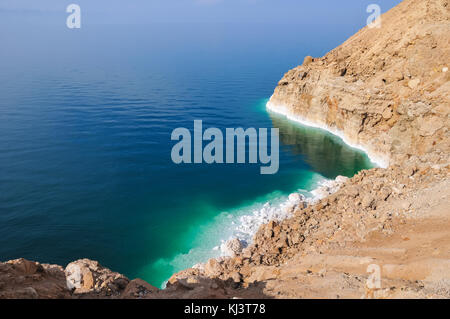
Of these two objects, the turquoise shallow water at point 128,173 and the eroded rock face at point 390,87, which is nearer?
the turquoise shallow water at point 128,173

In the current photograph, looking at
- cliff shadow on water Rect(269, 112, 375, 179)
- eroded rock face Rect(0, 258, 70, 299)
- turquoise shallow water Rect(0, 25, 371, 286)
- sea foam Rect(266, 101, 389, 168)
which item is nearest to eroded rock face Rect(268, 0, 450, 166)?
sea foam Rect(266, 101, 389, 168)

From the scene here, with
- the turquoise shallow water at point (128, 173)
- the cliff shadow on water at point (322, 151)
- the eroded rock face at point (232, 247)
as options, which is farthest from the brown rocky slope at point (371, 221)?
the turquoise shallow water at point (128, 173)

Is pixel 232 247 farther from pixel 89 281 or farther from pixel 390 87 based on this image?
pixel 390 87

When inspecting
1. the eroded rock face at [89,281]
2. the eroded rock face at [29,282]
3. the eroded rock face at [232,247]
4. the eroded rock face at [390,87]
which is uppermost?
the eroded rock face at [390,87]

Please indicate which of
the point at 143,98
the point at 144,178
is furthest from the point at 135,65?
the point at 144,178

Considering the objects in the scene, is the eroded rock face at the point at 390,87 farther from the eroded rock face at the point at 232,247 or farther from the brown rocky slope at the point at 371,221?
the eroded rock face at the point at 232,247

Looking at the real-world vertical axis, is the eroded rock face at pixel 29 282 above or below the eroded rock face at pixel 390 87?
below
